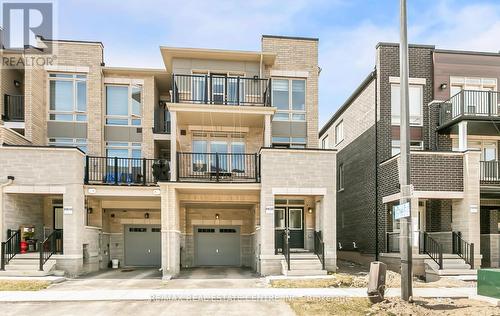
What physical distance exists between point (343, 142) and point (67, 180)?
1566 centimetres

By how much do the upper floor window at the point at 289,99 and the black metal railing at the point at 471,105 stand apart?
659 cm

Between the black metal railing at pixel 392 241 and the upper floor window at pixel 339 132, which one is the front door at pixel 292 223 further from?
the upper floor window at pixel 339 132

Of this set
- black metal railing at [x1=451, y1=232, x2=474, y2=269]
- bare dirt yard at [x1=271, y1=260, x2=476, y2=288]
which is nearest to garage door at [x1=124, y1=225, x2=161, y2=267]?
bare dirt yard at [x1=271, y1=260, x2=476, y2=288]

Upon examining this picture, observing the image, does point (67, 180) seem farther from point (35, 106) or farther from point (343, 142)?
point (343, 142)

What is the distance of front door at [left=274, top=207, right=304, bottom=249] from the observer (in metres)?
18.9

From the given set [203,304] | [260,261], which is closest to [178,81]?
[260,261]

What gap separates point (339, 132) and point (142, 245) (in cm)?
1388

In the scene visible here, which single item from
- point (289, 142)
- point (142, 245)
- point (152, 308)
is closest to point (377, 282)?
point (152, 308)

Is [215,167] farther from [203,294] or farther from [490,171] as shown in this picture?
[490,171]

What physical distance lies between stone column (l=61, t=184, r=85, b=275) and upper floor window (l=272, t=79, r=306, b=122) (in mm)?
9537

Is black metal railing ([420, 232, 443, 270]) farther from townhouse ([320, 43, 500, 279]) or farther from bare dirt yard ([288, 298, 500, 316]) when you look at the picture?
bare dirt yard ([288, 298, 500, 316])

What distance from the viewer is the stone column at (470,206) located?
1659 centimetres

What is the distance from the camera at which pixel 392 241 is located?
720 inches

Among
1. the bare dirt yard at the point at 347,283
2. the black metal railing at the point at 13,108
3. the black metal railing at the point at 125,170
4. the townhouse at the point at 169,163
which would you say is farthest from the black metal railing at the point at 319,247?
the black metal railing at the point at 13,108
